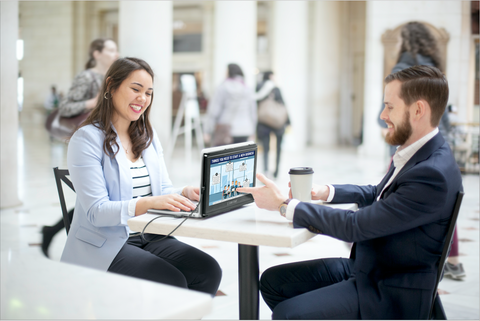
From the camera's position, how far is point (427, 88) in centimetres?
173

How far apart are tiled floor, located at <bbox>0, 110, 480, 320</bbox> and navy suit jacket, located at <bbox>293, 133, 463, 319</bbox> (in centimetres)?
81

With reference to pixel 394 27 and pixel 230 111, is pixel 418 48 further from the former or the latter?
pixel 394 27

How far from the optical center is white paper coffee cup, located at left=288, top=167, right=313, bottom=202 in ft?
6.47

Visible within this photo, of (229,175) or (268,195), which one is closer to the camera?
(268,195)

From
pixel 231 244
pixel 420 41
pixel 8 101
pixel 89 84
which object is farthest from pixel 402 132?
pixel 8 101

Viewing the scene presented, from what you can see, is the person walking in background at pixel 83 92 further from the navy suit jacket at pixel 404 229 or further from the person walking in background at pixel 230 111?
the navy suit jacket at pixel 404 229

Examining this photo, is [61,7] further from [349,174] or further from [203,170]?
[203,170]

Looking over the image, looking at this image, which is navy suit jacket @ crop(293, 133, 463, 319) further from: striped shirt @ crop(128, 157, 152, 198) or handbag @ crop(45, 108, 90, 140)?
handbag @ crop(45, 108, 90, 140)

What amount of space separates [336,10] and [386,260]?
48.3ft

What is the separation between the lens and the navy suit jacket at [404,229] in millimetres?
A: 1637

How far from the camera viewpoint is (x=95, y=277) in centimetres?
123

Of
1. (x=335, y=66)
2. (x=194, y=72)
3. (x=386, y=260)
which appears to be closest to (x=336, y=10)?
(x=335, y=66)

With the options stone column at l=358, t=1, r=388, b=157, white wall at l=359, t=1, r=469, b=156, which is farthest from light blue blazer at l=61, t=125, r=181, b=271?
stone column at l=358, t=1, r=388, b=157

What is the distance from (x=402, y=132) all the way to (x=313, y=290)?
25.3 inches
